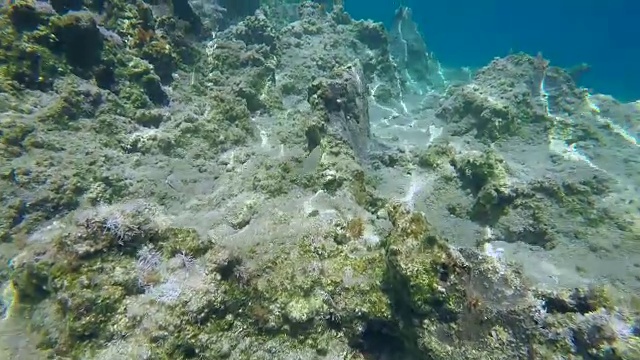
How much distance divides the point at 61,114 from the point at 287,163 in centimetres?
322

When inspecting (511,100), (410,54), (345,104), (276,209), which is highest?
(410,54)

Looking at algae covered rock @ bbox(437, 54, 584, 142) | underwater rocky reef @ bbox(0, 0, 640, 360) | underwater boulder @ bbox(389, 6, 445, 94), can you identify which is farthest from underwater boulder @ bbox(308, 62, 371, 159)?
underwater boulder @ bbox(389, 6, 445, 94)

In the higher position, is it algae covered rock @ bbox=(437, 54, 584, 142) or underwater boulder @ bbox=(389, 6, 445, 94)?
underwater boulder @ bbox=(389, 6, 445, 94)

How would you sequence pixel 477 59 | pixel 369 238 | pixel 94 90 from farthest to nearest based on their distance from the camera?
pixel 477 59, pixel 94 90, pixel 369 238

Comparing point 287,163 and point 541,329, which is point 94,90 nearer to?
point 287,163

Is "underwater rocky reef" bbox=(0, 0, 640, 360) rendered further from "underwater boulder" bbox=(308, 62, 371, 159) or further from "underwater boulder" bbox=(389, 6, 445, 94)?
"underwater boulder" bbox=(389, 6, 445, 94)

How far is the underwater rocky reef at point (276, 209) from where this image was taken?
2.99 meters

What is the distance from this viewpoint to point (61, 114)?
5180mm

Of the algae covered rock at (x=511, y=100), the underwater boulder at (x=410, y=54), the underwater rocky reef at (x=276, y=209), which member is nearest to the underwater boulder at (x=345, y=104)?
the underwater rocky reef at (x=276, y=209)

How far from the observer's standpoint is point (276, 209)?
167 inches

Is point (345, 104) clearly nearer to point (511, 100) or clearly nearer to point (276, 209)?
point (276, 209)

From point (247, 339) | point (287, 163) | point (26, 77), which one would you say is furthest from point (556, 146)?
point (26, 77)

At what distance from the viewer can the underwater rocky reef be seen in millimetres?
2988

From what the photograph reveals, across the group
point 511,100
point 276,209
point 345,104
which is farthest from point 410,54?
point 276,209
